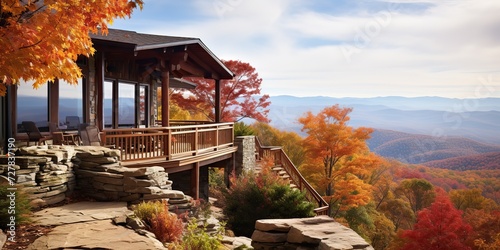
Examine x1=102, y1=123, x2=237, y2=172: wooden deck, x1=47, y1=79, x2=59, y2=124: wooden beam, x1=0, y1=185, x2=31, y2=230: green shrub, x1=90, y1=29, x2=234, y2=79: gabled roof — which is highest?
x1=90, y1=29, x2=234, y2=79: gabled roof

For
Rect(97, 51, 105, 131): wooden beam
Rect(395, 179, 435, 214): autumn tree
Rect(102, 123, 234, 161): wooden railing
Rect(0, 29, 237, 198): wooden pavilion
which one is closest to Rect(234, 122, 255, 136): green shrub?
Rect(0, 29, 237, 198): wooden pavilion

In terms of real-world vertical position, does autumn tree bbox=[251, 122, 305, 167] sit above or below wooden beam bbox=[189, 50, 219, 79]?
below

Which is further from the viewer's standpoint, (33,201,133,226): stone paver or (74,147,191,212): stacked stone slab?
(74,147,191,212): stacked stone slab

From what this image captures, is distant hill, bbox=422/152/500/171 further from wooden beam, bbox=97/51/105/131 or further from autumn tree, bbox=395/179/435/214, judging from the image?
wooden beam, bbox=97/51/105/131

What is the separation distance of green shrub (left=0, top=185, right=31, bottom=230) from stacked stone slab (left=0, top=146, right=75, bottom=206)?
0.56m

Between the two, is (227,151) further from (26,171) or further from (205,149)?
(26,171)

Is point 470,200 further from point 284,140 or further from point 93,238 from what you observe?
point 93,238

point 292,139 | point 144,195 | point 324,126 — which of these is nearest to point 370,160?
point 324,126

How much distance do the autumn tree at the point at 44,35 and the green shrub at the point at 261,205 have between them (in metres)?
7.78

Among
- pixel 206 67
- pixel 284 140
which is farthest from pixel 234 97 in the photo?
pixel 206 67

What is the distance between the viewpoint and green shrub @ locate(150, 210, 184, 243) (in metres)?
6.98

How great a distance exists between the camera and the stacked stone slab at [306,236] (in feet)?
21.3

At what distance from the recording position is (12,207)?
21.1ft

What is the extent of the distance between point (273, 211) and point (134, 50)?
637 centimetres
